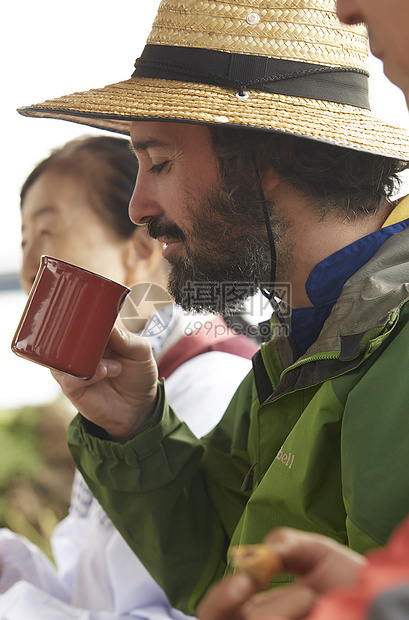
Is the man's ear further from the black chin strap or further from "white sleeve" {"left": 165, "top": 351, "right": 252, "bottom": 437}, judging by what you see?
the black chin strap

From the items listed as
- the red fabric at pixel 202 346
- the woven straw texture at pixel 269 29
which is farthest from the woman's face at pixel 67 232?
the woven straw texture at pixel 269 29

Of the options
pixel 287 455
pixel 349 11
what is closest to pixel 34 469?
pixel 287 455

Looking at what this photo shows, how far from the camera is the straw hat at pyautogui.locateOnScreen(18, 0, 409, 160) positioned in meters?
1.10

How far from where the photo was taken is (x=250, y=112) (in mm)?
1083

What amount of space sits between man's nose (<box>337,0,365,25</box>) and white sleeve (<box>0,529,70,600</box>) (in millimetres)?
1504

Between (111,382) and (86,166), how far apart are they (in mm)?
929

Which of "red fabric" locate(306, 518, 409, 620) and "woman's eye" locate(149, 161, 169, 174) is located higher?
"woman's eye" locate(149, 161, 169, 174)

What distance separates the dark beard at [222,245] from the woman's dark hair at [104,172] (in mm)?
766

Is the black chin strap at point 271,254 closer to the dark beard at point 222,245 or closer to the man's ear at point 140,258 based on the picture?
the dark beard at point 222,245

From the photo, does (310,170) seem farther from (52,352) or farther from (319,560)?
(319,560)

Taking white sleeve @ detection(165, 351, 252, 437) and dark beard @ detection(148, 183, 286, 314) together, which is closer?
dark beard @ detection(148, 183, 286, 314)

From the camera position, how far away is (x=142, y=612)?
1.47m

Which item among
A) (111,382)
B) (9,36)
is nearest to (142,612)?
(111,382)

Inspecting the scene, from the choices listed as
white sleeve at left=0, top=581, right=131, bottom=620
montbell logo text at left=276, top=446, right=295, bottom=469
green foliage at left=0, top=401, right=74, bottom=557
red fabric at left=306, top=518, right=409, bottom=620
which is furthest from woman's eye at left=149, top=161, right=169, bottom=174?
green foliage at left=0, top=401, right=74, bottom=557
